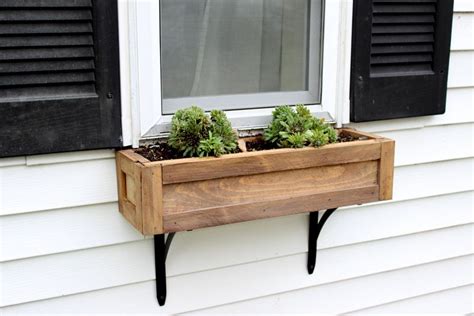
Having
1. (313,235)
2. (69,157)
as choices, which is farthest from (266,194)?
(69,157)

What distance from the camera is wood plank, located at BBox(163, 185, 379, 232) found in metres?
1.48

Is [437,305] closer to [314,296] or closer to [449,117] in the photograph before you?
[314,296]

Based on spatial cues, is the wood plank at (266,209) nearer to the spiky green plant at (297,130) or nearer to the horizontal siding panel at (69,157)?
the spiky green plant at (297,130)

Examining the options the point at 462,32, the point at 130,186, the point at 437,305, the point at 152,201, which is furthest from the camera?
the point at 437,305

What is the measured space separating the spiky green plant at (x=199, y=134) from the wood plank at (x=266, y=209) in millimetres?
149

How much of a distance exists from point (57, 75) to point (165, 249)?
54 cm

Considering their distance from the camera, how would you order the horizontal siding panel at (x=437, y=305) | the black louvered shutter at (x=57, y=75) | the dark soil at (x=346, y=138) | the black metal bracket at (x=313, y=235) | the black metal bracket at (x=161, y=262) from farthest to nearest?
the horizontal siding panel at (x=437, y=305) → the black metal bracket at (x=313, y=235) → the dark soil at (x=346, y=138) → the black metal bracket at (x=161, y=262) → the black louvered shutter at (x=57, y=75)

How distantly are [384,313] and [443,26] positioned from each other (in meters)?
1.00

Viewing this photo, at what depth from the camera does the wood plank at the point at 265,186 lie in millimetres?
1484

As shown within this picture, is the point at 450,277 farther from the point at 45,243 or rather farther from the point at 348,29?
the point at 45,243

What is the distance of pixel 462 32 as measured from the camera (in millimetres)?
2064

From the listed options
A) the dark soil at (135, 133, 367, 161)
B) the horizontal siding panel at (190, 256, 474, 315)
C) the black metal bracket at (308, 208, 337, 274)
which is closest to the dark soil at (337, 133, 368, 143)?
the dark soil at (135, 133, 367, 161)

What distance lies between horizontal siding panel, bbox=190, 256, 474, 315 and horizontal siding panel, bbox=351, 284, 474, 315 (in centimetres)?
2

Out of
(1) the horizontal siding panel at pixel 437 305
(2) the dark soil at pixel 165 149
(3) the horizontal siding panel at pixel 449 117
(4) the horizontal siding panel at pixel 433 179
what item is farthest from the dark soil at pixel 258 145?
(1) the horizontal siding panel at pixel 437 305
